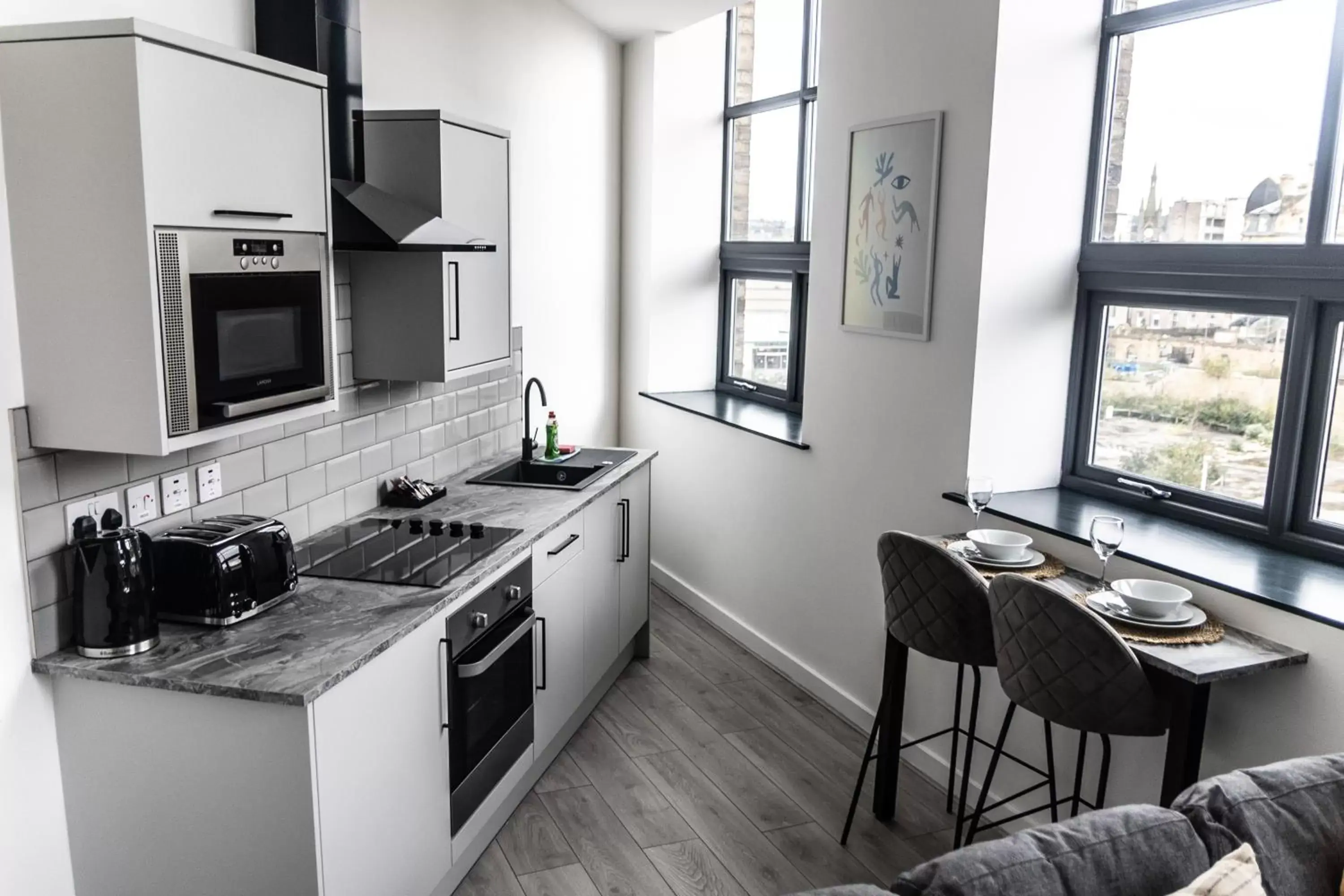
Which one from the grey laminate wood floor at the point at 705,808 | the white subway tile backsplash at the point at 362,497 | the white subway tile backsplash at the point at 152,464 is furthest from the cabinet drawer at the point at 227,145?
the grey laminate wood floor at the point at 705,808

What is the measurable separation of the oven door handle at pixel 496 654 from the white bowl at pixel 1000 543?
1.39 m

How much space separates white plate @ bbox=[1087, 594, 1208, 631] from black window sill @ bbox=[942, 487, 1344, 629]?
96 millimetres

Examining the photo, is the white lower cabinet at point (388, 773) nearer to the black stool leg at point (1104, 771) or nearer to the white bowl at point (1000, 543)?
the white bowl at point (1000, 543)

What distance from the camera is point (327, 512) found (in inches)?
130

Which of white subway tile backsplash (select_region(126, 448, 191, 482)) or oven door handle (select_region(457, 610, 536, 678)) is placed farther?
oven door handle (select_region(457, 610, 536, 678))

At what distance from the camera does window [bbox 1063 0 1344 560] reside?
276 centimetres

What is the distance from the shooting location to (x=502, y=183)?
3783mm

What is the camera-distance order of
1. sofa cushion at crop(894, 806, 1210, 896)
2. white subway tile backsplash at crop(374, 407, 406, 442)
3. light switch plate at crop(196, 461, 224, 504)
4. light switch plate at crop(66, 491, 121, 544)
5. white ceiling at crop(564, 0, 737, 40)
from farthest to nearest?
1. white ceiling at crop(564, 0, 737, 40)
2. white subway tile backsplash at crop(374, 407, 406, 442)
3. light switch plate at crop(196, 461, 224, 504)
4. light switch plate at crop(66, 491, 121, 544)
5. sofa cushion at crop(894, 806, 1210, 896)

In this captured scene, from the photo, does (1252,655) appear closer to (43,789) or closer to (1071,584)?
(1071,584)

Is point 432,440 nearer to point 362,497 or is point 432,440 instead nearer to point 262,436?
point 362,497

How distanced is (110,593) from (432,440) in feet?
5.79

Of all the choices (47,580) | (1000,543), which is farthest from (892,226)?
(47,580)

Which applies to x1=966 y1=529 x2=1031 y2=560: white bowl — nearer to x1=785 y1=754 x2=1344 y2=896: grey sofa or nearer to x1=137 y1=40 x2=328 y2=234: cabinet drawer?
x1=785 y1=754 x2=1344 y2=896: grey sofa

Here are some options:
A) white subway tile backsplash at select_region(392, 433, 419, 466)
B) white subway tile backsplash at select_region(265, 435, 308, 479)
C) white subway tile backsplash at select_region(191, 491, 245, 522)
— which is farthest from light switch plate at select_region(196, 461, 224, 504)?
white subway tile backsplash at select_region(392, 433, 419, 466)
